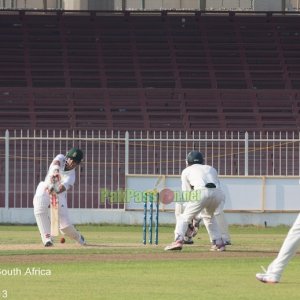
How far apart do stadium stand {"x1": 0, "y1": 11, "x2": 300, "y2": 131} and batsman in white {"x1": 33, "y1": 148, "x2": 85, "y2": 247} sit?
15.6 meters

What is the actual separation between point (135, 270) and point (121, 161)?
1378 cm

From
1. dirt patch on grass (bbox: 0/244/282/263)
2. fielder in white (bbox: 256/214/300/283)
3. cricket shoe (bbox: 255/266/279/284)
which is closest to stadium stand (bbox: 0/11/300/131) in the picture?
dirt patch on grass (bbox: 0/244/282/263)

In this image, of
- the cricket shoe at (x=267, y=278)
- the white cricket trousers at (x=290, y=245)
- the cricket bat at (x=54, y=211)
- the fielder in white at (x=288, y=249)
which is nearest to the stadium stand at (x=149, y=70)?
the cricket bat at (x=54, y=211)

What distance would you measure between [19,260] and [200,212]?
3.38 meters

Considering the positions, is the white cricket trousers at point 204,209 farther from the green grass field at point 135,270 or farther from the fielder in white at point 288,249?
the fielder in white at point 288,249

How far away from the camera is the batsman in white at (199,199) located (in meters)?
20.6

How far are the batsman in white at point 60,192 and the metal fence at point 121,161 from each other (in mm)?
8197

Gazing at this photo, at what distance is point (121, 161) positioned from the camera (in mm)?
31312

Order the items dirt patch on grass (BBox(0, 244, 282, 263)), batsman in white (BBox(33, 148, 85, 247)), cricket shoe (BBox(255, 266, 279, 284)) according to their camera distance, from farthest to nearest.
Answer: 1. batsman in white (BBox(33, 148, 85, 247))
2. dirt patch on grass (BBox(0, 244, 282, 263))
3. cricket shoe (BBox(255, 266, 279, 284))

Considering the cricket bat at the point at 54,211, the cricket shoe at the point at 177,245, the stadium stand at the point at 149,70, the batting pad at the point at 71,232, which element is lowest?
the cricket shoe at the point at 177,245

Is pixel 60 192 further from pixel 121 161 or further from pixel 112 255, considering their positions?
pixel 121 161

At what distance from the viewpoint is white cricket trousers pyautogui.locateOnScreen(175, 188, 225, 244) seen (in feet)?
67.5

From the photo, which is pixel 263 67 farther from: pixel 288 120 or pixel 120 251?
pixel 120 251

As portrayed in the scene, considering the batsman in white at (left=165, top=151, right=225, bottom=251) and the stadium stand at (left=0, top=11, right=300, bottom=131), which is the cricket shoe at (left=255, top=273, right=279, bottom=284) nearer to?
the batsman in white at (left=165, top=151, right=225, bottom=251)
